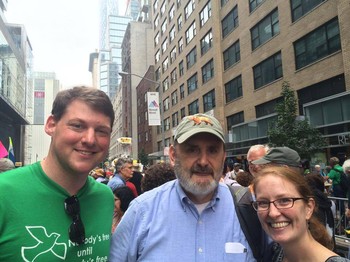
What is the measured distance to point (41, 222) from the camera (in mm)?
2002

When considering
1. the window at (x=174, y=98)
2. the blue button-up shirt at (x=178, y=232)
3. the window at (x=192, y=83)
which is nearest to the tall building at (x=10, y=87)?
the window at (x=174, y=98)

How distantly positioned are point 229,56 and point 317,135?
17477 mm

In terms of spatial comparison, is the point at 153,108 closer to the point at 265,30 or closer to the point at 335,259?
the point at 265,30

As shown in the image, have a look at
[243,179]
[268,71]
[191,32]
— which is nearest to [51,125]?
[243,179]

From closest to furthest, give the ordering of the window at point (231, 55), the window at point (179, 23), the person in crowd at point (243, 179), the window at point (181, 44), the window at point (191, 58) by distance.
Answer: the person in crowd at point (243, 179) < the window at point (231, 55) < the window at point (191, 58) < the window at point (181, 44) < the window at point (179, 23)

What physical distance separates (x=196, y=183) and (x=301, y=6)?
21396mm

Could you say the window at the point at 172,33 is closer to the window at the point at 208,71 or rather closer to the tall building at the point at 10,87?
the window at the point at 208,71

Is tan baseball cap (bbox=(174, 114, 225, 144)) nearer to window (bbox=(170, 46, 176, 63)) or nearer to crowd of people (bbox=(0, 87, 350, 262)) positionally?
crowd of people (bbox=(0, 87, 350, 262))

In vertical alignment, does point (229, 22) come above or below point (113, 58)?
below

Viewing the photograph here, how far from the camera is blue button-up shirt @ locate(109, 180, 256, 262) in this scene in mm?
2127

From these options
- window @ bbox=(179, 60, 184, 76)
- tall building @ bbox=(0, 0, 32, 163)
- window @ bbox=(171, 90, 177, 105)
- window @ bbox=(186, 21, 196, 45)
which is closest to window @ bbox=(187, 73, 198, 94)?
window @ bbox=(179, 60, 184, 76)

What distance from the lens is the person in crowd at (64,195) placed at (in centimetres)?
193

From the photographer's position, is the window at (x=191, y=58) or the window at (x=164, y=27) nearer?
the window at (x=191, y=58)

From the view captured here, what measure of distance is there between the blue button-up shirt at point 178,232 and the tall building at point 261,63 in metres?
15.7
